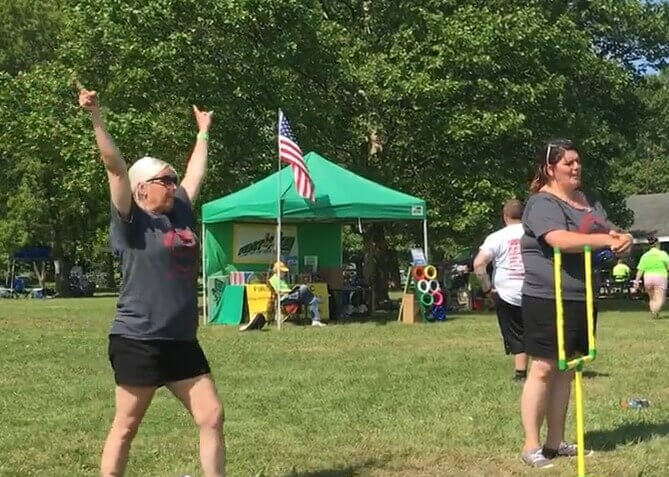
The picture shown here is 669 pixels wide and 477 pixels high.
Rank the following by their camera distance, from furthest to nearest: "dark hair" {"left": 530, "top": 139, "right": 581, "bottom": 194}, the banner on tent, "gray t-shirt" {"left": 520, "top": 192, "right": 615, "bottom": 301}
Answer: the banner on tent → "dark hair" {"left": 530, "top": 139, "right": 581, "bottom": 194} → "gray t-shirt" {"left": 520, "top": 192, "right": 615, "bottom": 301}

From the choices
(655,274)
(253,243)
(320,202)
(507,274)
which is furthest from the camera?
(655,274)

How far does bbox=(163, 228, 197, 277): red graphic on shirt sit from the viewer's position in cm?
411

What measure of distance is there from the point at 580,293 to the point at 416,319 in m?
12.3

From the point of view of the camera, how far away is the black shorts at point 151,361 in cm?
409

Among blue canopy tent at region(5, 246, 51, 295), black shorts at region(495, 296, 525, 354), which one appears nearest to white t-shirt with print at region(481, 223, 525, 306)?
black shorts at region(495, 296, 525, 354)

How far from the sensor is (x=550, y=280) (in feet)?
16.5

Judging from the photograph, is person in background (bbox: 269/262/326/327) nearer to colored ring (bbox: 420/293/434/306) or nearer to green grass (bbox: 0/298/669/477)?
colored ring (bbox: 420/293/434/306)

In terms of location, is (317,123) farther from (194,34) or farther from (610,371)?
(610,371)

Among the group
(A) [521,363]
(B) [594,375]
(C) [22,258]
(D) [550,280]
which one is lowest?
(B) [594,375]

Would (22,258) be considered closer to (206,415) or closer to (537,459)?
(537,459)

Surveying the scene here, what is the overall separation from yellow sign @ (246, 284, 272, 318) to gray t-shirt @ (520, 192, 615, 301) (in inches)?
447

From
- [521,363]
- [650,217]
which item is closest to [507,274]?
[521,363]

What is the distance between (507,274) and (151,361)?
4.33 m

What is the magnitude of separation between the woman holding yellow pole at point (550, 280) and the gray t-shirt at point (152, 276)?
1.91 metres
